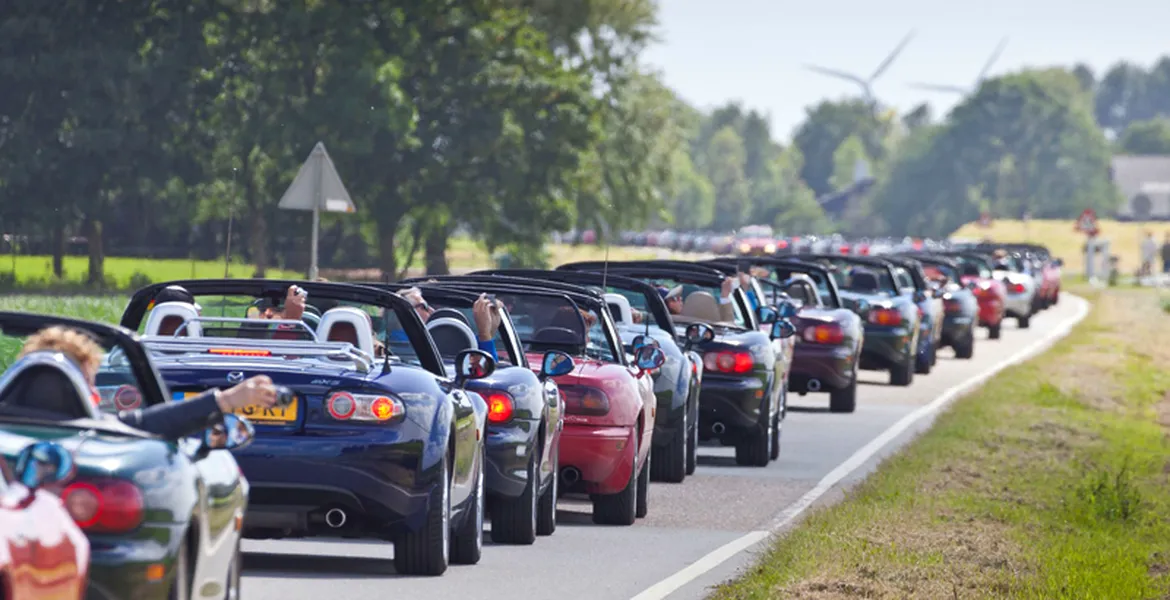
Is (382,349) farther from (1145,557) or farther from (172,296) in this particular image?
(1145,557)

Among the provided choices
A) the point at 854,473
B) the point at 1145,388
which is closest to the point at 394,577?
the point at 854,473

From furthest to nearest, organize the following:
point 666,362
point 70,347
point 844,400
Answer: point 844,400, point 666,362, point 70,347

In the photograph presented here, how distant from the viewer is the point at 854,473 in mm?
18781

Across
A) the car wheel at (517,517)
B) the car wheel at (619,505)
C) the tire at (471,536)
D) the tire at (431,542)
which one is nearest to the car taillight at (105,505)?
the tire at (431,542)

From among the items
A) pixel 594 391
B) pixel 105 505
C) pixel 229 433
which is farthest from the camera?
pixel 594 391

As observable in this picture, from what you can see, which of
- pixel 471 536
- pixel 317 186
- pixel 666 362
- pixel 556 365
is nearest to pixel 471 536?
pixel 471 536

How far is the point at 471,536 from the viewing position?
11.9 metres

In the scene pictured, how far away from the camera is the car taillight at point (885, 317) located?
2981 centimetres

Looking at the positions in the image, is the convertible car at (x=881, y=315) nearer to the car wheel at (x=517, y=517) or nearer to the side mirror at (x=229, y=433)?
Answer: the car wheel at (x=517, y=517)

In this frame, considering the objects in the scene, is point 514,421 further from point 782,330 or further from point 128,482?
point 782,330

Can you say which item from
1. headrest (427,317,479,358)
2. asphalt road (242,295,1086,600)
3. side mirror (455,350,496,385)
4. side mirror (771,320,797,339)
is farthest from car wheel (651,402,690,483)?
side mirror (455,350,496,385)

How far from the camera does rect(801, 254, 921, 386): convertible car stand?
2972cm

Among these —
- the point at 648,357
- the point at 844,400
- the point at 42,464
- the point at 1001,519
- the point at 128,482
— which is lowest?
the point at 844,400

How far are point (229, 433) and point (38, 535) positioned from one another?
1270 millimetres
